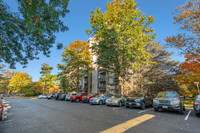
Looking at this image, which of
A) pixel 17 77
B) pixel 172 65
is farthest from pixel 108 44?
pixel 17 77

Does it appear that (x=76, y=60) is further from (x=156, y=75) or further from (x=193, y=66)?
(x=193, y=66)

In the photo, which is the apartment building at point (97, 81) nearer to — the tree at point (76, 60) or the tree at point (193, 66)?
the tree at point (76, 60)

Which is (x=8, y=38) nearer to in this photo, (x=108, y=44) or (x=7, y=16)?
(x=7, y=16)

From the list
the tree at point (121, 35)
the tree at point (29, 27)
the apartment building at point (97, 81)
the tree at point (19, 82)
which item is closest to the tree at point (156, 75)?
the tree at point (121, 35)

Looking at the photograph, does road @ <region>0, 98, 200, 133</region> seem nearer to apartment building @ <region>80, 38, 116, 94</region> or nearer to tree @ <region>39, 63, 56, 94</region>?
apartment building @ <region>80, 38, 116, 94</region>

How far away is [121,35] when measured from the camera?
16906 mm

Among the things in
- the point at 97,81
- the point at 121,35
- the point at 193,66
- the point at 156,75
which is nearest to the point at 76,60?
the point at 97,81

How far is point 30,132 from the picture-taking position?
4355mm

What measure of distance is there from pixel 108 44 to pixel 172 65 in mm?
13913

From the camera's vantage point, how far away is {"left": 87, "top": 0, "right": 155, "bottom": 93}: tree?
629 inches

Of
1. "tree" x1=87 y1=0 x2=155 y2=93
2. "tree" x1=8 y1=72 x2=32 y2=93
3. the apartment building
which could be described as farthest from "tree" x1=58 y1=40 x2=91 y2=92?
"tree" x1=8 y1=72 x2=32 y2=93

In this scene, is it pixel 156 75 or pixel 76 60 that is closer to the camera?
pixel 156 75

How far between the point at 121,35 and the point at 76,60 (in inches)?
587

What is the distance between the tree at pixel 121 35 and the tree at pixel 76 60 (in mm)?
10347
